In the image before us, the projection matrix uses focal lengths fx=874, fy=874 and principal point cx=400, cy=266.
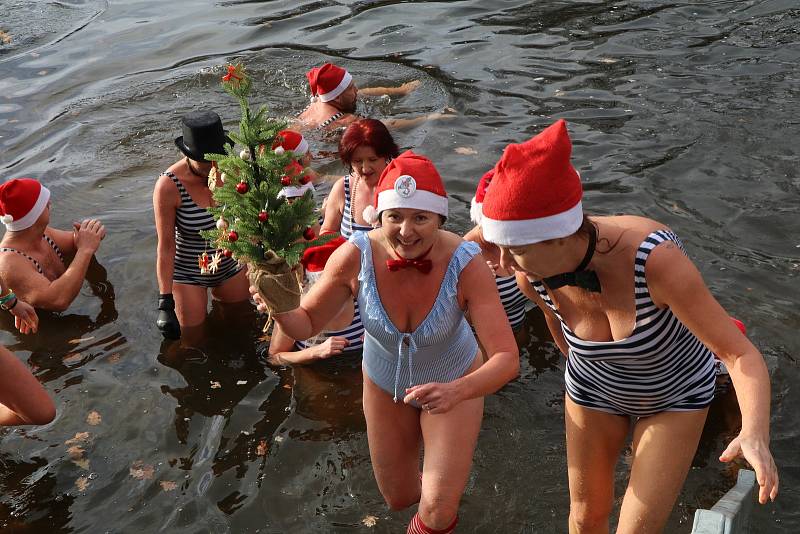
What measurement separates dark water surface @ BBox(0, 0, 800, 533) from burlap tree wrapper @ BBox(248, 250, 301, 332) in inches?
78.0

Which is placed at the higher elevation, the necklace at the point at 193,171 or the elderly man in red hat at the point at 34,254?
the necklace at the point at 193,171

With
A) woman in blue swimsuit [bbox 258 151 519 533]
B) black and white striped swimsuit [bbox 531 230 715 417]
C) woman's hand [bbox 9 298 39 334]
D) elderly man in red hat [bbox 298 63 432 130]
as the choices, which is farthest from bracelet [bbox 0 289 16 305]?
elderly man in red hat [bbox 298 63 432 130]

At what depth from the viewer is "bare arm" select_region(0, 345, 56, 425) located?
5422 millimetres

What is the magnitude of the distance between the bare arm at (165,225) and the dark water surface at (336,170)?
0.73 metres

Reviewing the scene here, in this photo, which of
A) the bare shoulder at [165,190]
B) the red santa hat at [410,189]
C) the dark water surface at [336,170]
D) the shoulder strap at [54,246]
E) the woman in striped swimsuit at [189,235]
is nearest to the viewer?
the red santa hat at [410,189]

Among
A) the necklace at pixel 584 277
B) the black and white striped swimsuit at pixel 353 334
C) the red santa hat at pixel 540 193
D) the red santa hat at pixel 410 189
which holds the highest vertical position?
the red santa hat at pixel 540 193

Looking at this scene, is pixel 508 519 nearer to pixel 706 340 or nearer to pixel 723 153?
pixel 706 340

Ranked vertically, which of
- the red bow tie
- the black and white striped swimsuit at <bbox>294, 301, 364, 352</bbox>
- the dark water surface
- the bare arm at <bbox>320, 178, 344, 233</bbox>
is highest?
the red bow tie

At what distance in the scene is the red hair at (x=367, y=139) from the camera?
6766 mm

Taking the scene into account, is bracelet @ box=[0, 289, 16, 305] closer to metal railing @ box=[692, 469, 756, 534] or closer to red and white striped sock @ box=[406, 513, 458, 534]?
red and white striped sock @ box=[406, 513, 458, 534]

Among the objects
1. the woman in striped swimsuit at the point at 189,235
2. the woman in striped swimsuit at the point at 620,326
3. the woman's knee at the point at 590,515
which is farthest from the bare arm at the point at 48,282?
the woman's knee at the point at 590,515

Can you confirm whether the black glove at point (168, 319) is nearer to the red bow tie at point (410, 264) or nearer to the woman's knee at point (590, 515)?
the red bow tie at point (410, 264)

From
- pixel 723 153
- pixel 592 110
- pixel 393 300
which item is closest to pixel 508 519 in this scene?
pixel 393 300

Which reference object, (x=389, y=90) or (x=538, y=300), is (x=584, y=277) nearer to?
(x=538, y=300)
